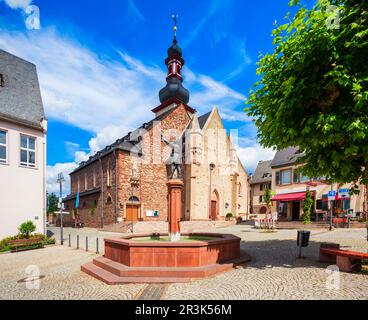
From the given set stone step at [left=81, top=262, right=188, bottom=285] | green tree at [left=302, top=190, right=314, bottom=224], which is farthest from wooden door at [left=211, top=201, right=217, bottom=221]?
stone step at [left=81, top=262, right=188, bottom=285]

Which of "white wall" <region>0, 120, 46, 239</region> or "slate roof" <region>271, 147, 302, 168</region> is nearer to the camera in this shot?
"white wall" <region>0, 120, 46, 239</region>

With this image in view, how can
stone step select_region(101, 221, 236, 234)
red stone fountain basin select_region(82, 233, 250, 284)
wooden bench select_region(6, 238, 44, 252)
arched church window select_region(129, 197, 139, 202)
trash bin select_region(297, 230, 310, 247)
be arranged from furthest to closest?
1. arched church window select_region(129, 197, 139, 202)
2. stone step select_region(101, 221, 236, 234)
3. wooden bench select_region(6, 238, 44, 252)
4. trash bin select_region(297, 230, 310, 247)
5. red stone fountain basin select_region(82, 233, 250, 284)

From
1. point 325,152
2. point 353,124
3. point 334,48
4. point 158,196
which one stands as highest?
point 334,48

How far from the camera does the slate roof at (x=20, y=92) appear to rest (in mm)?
17141

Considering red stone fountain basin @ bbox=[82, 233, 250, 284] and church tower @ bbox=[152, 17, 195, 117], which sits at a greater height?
church tower @ bbox=[152, 17, 195, 117]

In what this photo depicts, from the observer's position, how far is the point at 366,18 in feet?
20.7

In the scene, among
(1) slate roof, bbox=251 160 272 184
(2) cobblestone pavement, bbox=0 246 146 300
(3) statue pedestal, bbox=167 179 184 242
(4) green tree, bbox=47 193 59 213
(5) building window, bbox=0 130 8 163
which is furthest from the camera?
(4) green tree, bbox=47 193 59 213

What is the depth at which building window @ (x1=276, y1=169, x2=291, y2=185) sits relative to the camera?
3183cm

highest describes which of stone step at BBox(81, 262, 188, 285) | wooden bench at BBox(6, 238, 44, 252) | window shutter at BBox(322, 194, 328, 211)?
stone step at BBox(81, 262, 188, 285)

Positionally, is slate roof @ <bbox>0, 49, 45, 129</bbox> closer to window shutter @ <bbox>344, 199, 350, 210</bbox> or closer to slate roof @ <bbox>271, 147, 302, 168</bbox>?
slate roof @ <bbox>271, 147, 302, 168</bbox>

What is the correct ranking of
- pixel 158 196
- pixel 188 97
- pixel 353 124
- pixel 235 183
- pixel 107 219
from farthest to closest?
pixel 188 97
pixel 235 183
pixel 158 196
pixel 107 219
pixel 353 124

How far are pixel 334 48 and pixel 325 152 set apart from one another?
3013mm
